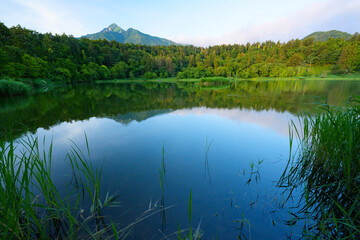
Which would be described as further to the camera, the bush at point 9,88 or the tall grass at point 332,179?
the bush at point 9,88

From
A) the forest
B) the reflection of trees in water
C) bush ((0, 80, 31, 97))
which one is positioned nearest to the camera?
the reflection of trees in water

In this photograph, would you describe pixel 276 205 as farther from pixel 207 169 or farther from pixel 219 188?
pixel 207 169

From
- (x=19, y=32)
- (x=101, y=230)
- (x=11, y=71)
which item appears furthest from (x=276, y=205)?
(x=19, y=32)

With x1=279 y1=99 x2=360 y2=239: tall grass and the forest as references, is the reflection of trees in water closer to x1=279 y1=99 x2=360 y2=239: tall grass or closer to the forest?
x1=279 y1=99 x2=360 y2=239: tall grass

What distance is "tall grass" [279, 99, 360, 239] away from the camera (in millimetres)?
2002

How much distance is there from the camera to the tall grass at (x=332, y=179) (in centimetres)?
200

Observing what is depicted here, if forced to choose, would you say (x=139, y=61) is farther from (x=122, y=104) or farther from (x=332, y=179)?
(x=332, y=179)

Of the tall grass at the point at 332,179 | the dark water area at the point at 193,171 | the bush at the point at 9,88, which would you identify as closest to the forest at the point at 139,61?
the bush at the point at 9,88

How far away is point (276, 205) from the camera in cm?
260

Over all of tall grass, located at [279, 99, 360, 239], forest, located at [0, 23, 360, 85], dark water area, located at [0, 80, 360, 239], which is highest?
forest, located at [0, 23, 360, 85]

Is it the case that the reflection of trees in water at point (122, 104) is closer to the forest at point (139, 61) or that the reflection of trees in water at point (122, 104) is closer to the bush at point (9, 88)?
the bush at point (9, 88)

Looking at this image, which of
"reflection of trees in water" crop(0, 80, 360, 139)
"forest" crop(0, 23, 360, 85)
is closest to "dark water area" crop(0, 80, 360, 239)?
"reflection of trees in water" crop(0, 80, 360, 139)

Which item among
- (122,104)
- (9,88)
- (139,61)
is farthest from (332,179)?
(139,61)

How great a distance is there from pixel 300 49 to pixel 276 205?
9856 centimetres
